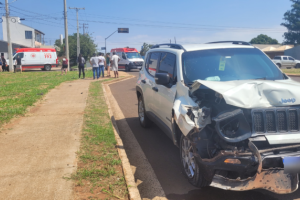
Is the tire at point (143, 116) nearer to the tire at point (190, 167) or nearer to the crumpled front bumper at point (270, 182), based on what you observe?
the tire at point (190, 167)

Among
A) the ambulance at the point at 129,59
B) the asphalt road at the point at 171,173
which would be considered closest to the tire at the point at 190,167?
the asphalt road at the point at 171,173

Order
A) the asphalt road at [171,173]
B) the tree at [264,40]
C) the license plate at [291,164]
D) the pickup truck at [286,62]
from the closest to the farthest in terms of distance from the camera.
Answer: the license plate at [291,164] < the asphalt road at [171,173] < the pickup truck at [286,62] < the tree at [264,40]

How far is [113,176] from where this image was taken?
163 inches

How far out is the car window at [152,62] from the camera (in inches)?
239

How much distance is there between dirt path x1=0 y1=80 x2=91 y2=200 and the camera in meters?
3.73

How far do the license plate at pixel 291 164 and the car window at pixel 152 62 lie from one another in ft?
11.1

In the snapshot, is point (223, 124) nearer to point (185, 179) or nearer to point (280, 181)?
point (280, 181)

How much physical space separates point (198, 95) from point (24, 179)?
8.50 ft

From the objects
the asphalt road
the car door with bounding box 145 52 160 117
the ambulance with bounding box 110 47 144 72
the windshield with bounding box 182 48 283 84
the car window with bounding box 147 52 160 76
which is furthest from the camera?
the ambulance with bounding box 110 47 144 72

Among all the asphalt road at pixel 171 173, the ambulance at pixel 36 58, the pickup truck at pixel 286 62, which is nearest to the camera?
the asphalt road at pixel 171 173

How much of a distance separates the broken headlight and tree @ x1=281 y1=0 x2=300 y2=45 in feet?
237

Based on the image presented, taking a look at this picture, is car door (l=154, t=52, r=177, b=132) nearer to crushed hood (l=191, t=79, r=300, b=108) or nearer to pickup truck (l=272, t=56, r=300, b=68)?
crushed hood (l=191, t=79, r=300, b=108)

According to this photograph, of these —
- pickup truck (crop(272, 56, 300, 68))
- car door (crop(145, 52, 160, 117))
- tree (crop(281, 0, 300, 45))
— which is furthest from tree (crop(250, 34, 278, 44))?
car door (crop(145, 52, 160, 117))

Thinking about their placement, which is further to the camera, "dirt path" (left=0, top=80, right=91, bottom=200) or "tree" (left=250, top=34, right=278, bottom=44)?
"tree" (left=250, top=34, right=278, bottom=44)
